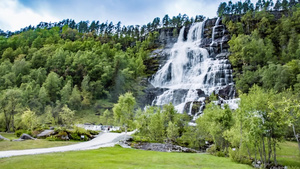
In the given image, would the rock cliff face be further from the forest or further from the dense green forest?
the dense green forest

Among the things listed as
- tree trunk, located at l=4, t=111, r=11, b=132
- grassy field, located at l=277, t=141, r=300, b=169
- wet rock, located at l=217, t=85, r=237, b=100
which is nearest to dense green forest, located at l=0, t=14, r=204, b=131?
tree trunk, located at l=4, t=111, r=11, b=132

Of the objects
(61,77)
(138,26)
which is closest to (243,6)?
(138,26)

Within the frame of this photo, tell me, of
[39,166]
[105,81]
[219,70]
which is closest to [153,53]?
[105,81]

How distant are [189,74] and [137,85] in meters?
22.7

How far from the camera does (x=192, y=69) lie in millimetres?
87250

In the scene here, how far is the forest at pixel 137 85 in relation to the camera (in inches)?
1251

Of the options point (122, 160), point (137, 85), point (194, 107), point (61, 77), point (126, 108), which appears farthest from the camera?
point (137, 85)

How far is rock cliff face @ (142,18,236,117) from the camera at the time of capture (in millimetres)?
69194

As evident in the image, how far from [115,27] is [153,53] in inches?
2708

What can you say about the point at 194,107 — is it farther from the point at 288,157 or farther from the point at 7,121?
A: the point at 7,121

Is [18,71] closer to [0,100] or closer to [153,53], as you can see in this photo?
[0,100]

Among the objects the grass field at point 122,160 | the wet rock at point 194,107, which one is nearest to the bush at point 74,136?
the grass field at point 122,160

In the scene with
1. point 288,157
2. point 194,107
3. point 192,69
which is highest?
Answer: point 192,69

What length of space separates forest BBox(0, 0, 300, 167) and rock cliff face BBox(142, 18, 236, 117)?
12.9ft
